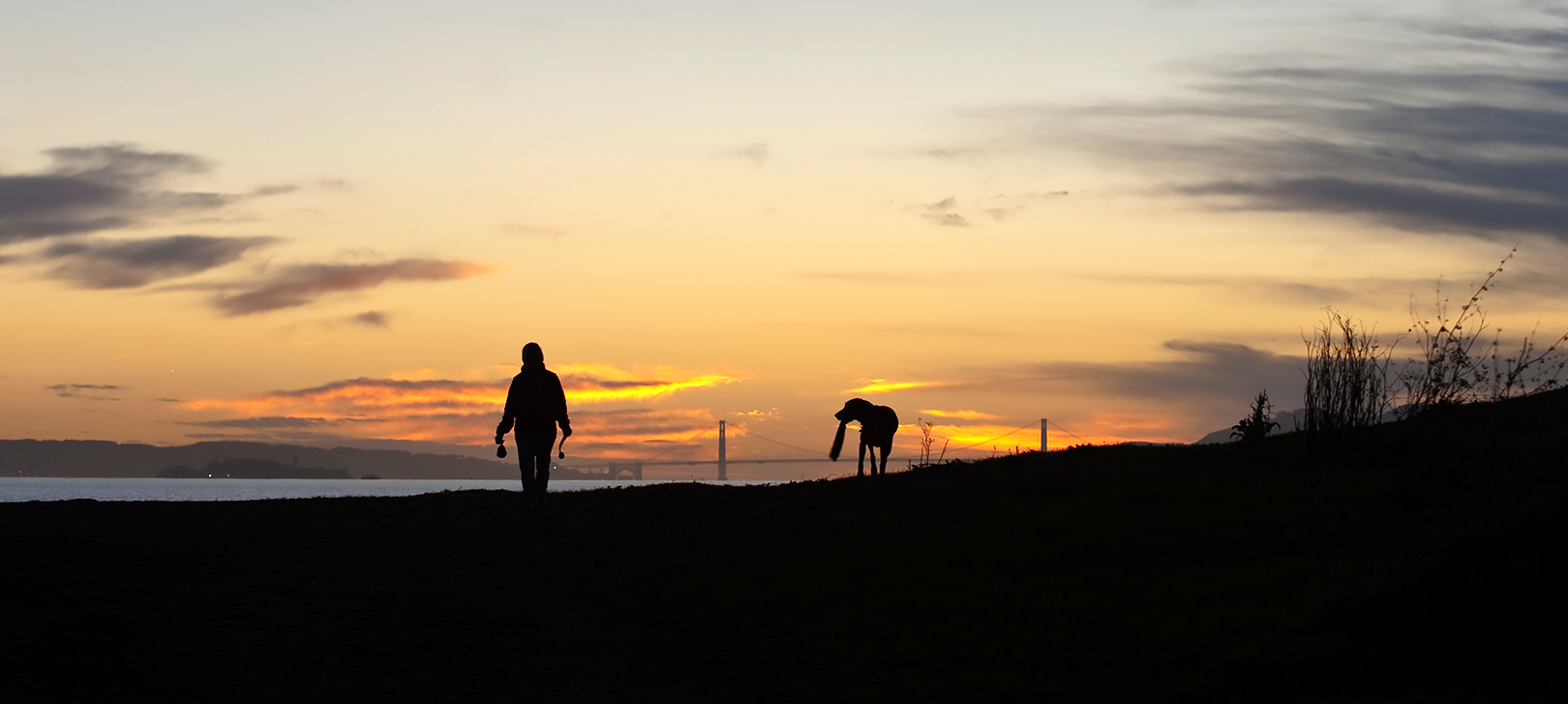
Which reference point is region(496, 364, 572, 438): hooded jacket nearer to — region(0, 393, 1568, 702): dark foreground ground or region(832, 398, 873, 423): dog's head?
region(0, 393, 1568, 702): dark foreground ground

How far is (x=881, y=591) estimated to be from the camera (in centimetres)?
1157

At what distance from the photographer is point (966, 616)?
414 inches

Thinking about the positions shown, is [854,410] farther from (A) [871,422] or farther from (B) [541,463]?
(B) [541,463]

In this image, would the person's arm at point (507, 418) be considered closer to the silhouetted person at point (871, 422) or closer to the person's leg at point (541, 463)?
the person's leg at point (541, 463)

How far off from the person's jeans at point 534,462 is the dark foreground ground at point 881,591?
0.71 metres

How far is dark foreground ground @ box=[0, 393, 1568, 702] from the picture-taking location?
8.68 metres

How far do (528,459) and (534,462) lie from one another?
291 mm

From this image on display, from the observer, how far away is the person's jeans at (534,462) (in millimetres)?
17453

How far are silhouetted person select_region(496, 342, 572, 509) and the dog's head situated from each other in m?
4.42

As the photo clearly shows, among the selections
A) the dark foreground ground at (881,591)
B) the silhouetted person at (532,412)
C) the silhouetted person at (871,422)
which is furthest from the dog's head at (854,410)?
the silhouetted person at (532,412)

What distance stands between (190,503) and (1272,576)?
16.0 meters

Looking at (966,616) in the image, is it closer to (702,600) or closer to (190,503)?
(702,600)

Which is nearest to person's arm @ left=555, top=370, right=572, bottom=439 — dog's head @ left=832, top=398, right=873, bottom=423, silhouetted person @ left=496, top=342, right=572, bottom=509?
silhouetted person @ left=496, top=342, right=572, bottom=509

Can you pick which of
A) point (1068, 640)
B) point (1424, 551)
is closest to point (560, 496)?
point (1068, 640)
